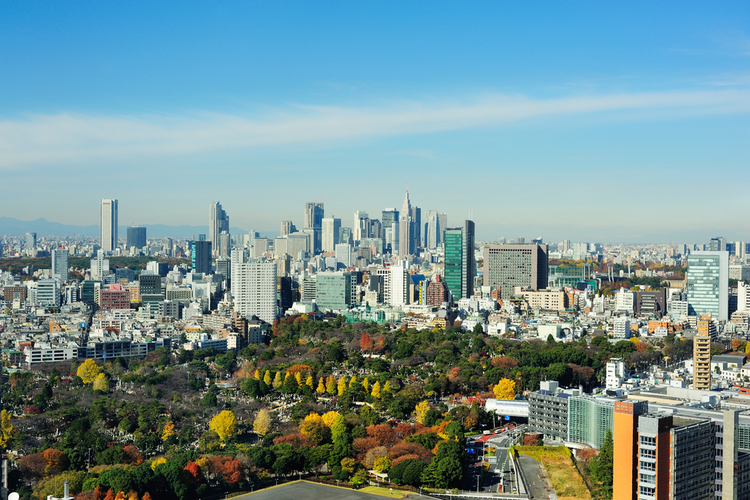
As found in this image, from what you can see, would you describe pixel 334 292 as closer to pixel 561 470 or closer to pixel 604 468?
pixel 561 470

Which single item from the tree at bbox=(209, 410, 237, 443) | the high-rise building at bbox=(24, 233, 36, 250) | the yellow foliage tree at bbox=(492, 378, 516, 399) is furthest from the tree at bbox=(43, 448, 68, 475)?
the high-rise building at bbox=(24, 233, 36, 250)

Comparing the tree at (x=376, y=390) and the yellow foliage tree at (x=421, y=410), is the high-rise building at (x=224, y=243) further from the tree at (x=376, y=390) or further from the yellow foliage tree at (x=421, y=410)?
the yellow foliage tree at (x=421, y=410)

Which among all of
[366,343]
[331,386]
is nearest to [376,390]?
[331,386]

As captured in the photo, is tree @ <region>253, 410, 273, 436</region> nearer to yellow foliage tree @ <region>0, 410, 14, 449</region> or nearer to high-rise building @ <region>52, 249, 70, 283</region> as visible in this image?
yellow foliage tree @ <region>0, 410, 14, 449</region>

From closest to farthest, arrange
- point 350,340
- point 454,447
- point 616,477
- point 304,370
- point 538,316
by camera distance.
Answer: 1. point 616,477
2. point 454,447
3. point 304,370
4. point 350,340
5. point 538,316

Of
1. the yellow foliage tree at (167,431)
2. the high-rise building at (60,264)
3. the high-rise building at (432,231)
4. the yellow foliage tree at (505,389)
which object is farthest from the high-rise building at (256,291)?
the high-rise building at (432,231)

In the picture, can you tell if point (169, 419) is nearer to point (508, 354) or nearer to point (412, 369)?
point (412, 369)

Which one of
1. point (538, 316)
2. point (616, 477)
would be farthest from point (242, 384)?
point (538, 316)
